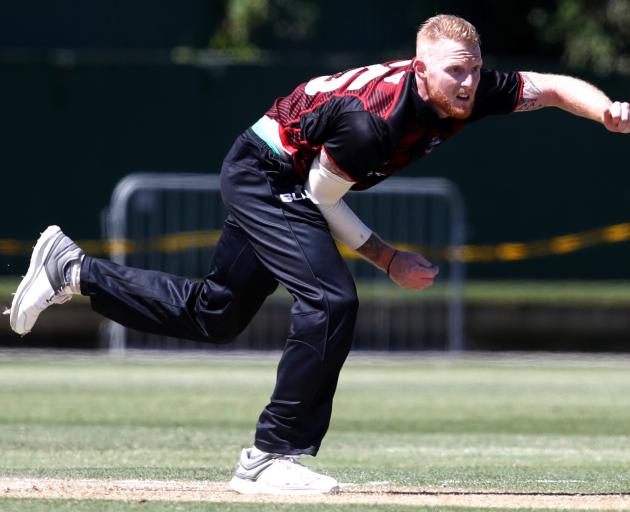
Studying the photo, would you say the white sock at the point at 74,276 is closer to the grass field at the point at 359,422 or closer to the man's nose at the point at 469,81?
the grass field at the point at 359,422

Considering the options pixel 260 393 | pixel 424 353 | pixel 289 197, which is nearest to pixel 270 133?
pixel 289 197

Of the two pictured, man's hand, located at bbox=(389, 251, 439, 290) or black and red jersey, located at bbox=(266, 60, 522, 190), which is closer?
black and red jersey, located at bbox=(266, 60, 522, 190)

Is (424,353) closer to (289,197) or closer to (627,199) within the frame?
(627,199)

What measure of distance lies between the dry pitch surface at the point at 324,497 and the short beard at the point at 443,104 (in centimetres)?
159

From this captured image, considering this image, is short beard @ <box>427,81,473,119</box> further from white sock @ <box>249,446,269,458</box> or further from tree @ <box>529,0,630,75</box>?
tree @ <box>529,0,630,75</box>

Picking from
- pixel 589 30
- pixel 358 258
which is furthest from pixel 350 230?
pixel 589 30

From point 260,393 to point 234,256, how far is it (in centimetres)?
679

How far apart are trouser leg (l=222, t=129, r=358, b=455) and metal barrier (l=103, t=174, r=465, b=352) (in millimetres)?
10870

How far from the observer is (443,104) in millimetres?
6754

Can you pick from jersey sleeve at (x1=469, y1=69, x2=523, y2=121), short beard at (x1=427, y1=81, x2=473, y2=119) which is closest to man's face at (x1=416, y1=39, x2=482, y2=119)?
short beard at (x1=427, y1=81, x2=473, y2=119)

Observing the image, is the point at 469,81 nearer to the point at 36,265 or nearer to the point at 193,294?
Result: the point at 193,294

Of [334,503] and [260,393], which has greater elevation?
[334,503]

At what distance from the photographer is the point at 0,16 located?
2262cm

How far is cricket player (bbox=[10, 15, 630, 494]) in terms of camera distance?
6.75 meters
